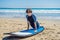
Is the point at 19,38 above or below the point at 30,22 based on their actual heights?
below

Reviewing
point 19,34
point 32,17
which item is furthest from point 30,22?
point 19,34

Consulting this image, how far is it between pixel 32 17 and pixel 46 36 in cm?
102

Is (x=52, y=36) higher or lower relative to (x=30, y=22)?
lower

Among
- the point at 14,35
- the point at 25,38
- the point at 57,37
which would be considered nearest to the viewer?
the point at 14,35

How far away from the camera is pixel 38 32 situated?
23.3 feet

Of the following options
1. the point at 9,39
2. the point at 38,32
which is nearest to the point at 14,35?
the point at 9,39

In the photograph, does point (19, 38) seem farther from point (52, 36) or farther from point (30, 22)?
point (52, 36)

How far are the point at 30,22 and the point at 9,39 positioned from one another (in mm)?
1079

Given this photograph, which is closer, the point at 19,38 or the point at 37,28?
the point at 19,38

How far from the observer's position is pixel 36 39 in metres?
6.59

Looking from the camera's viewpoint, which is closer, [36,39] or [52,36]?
[36,39]

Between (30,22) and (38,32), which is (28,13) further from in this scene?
(38,32)

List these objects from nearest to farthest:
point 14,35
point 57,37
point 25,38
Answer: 1. point 14,35
2. point 25,38
3. point 57,37

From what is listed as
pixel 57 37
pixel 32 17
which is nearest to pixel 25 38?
pixel 32 17
